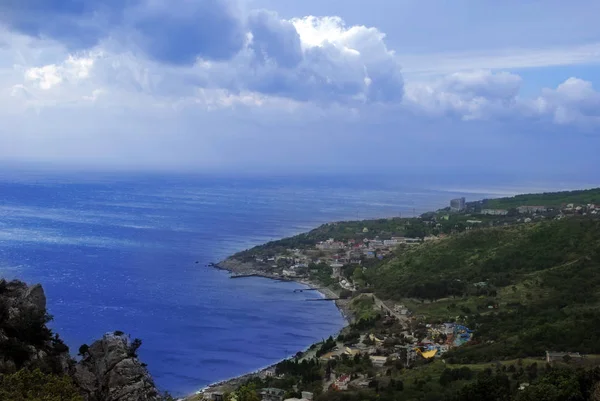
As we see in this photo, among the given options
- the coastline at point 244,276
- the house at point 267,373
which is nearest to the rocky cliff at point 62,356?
the coastline at point 244,276

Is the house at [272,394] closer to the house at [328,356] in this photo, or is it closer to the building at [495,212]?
the house at [328,356]

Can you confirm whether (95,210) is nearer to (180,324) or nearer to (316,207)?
(316,207)

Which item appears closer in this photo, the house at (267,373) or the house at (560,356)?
the house at (560,356)

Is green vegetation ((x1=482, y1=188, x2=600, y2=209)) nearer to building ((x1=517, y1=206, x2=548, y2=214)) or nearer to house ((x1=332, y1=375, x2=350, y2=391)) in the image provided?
building ((x1=517, y1=206, x2=548, y2=214))

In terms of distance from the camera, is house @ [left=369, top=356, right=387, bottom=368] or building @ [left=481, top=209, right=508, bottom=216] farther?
building @ [left=481, top=209, right=508, bottom=216]

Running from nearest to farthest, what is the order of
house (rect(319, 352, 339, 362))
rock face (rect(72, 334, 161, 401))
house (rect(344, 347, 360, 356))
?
1. rock face (rect(72, 334, 161, 401))
2. house (rect(319, 352, 339, 362))
3. house (rect(344, 347, 360, 356))

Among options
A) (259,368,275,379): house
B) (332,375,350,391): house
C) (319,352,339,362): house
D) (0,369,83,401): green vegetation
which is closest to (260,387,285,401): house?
(332,375,350,391): house

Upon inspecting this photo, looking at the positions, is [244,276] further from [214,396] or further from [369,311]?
[214,396]
